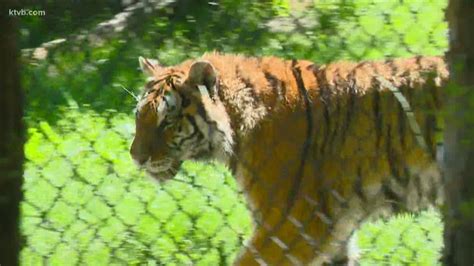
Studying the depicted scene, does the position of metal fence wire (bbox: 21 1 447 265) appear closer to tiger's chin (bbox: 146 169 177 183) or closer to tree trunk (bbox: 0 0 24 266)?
tiger's chin (bbox: 146 169 177 183)

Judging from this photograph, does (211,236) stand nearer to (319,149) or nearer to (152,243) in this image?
(152,243)

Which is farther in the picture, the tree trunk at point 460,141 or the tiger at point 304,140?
the tiger at point 304,140

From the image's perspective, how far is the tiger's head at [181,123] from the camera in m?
3.75

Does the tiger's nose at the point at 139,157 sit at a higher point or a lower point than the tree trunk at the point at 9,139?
lower

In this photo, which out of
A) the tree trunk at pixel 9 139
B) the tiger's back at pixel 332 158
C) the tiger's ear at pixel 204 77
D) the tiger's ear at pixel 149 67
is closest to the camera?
the tree trunk at pixel 9 139

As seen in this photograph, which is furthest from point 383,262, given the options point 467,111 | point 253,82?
point 467,111

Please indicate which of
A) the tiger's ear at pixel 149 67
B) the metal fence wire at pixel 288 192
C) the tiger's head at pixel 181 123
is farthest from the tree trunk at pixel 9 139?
the tiger's ear at pixel 149 67

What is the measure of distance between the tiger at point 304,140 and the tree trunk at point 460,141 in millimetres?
1607

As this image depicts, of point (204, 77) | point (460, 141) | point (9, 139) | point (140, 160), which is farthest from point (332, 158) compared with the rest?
point (9, 139)

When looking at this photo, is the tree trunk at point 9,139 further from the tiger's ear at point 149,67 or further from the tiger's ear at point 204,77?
the tiger's ear at point 149,67

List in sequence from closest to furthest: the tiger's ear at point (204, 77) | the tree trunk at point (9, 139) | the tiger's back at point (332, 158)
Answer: the tree trunk at point (9, 139) < the tiger's back at point (332, 158) < the tiger's ear at point (204, 77)

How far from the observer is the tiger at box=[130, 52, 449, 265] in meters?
3.59

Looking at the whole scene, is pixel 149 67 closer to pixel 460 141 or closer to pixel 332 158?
pixel 332 158

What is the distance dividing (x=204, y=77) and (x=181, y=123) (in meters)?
0.18
